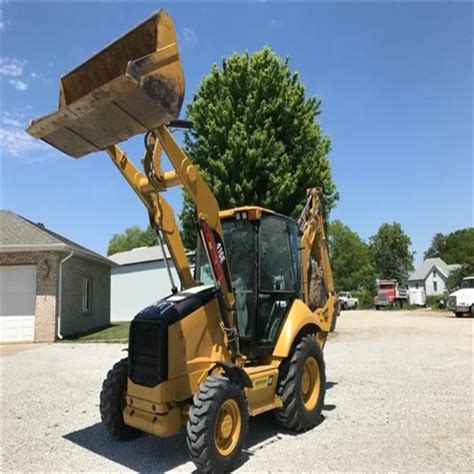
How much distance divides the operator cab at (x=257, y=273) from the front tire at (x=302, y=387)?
0.35m

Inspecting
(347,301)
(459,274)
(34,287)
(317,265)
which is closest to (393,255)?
(347,301)

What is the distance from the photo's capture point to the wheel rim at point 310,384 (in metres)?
6.08

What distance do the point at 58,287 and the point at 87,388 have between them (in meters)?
8.36

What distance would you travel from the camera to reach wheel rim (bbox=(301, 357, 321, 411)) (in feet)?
20.0

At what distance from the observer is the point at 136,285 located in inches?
1362

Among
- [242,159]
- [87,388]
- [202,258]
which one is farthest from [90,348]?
[202,258]

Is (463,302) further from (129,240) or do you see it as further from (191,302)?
(129,240)

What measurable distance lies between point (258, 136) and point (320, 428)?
10023 millimetres

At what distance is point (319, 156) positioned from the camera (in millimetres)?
15633

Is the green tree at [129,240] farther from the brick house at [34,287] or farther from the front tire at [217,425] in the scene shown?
the front tire at [217,425]

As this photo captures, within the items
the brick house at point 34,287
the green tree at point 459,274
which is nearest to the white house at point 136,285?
the brick house at point 34,287

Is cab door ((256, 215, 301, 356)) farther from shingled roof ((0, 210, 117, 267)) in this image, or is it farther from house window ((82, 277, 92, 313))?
house window ((82, 277, 92, 313))

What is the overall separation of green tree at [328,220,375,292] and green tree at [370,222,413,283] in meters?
1.85

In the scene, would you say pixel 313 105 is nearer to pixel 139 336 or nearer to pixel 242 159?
pixel 242 159
